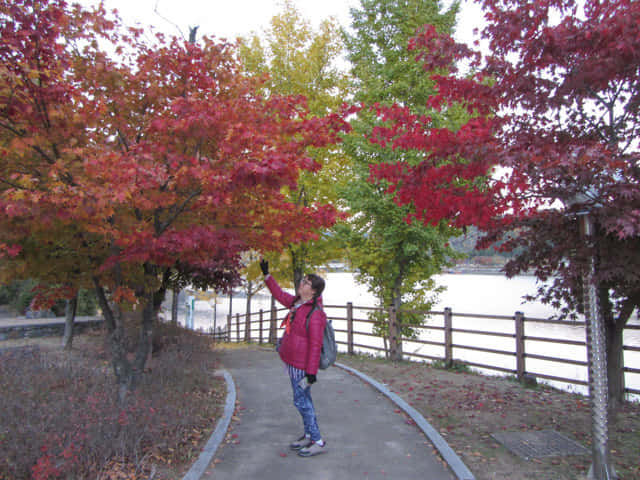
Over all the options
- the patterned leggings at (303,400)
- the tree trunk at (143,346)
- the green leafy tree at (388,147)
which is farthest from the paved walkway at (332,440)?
the green leafy tree at (388,147)

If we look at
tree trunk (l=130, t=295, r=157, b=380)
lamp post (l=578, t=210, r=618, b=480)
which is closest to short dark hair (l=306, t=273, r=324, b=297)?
lamp post (l=578, t=210, r=618, b=480)

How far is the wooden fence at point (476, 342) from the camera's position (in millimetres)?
8023

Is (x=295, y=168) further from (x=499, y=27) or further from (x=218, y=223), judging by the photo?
(x=499, y=27)

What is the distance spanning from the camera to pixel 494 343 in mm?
25141

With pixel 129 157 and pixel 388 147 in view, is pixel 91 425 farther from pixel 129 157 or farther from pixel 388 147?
pixel 388 147

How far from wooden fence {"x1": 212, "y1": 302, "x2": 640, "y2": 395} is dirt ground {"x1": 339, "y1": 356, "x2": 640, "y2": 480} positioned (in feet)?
1.48

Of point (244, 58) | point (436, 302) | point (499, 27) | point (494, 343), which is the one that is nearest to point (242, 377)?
point (499, 27)

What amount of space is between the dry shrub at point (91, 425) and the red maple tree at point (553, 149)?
3794 mm

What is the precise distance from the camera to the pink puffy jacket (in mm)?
4496

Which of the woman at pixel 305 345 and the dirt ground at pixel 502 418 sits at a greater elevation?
the woman at pixel 305 345

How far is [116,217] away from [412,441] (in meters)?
4.25

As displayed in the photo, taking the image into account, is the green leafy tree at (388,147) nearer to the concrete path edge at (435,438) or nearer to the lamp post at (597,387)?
the concrete path edge at (435,438)

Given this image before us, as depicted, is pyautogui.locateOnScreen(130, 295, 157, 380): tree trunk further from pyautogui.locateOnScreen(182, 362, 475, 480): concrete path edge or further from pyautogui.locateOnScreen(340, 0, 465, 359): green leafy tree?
pyautogui.locateOnScreen(340, 0, 465, 359): green leafy tree

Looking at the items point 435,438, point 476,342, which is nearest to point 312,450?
point 435,438
